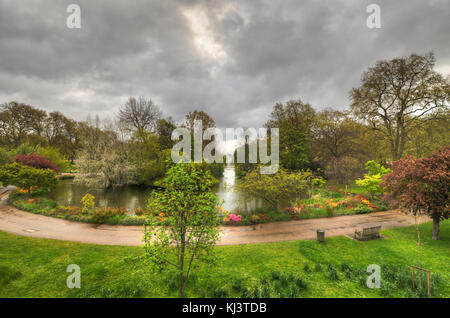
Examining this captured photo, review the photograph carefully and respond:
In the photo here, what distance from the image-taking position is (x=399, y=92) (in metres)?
20.6

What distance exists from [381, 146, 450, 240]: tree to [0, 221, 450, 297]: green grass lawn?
1790 millimetres

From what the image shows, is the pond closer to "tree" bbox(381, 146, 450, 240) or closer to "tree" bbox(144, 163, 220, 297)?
"tree" bbox(381, 146, 450, 240)

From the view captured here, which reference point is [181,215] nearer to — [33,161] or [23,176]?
[23,176]

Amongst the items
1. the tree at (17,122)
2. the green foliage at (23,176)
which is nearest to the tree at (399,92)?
the green foliage at (23,176)

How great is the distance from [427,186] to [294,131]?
16.7 m

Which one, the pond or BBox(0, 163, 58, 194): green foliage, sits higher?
BBox(0, 163, 58, 194): green foliage

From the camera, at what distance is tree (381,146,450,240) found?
7.61 meters

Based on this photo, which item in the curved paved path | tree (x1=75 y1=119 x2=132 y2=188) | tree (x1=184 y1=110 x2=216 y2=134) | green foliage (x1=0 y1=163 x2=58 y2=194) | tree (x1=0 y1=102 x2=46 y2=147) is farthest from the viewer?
tree (x1=0 y1=102 x2=46 y2=147)

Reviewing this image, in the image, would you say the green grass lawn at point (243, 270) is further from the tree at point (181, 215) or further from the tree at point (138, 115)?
the tree at point (138, 115)

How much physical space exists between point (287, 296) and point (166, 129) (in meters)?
31.6

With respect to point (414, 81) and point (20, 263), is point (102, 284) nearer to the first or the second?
point (20, 263)

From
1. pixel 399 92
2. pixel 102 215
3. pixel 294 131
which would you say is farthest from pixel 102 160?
pixel 399 92

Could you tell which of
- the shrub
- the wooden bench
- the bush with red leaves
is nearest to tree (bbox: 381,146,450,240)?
the wooden bench
